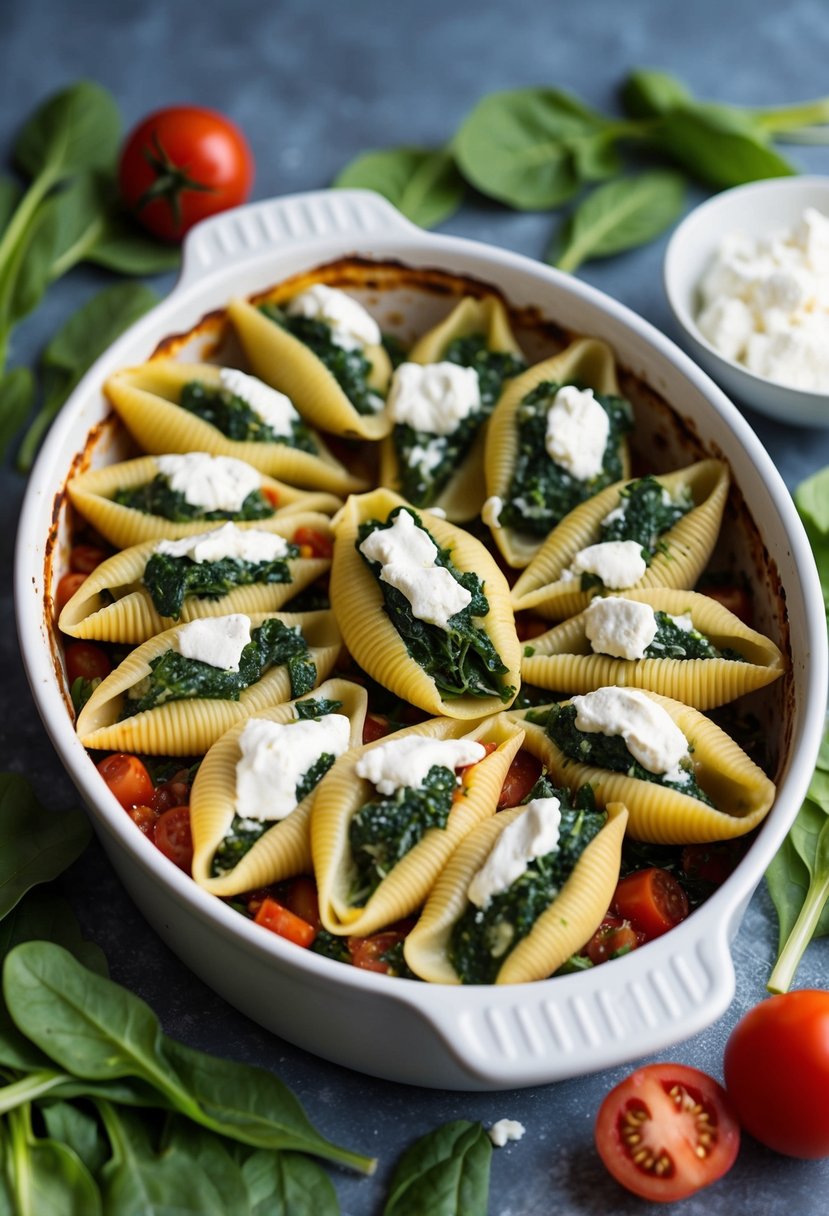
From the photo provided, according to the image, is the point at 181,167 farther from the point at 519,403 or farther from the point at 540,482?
the point at 540,482

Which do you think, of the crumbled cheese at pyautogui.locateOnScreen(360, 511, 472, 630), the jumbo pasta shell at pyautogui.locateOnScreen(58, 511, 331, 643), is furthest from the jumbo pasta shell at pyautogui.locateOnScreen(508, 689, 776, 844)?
the jumbo pasta shell at pyautogui.locateOnScreen(58, 511, 331, 643)

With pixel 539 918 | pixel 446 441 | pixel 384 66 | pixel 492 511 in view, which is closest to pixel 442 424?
pixel 446 441

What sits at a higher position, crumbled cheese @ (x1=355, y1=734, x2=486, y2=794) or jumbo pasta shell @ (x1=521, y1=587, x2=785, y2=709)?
crumbled cheese @ (x1=355, y1=734, x2=486, y2=794)

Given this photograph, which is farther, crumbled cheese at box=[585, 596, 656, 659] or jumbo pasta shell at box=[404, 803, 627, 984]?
crumbled cheese at box=[585, 596, 656, 659]

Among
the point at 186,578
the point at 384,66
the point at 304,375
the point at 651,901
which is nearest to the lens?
the point at 651,901

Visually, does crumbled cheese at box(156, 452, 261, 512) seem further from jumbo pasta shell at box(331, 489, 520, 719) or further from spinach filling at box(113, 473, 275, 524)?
jumbo pasta shell at box(331, 489, 520, 719)

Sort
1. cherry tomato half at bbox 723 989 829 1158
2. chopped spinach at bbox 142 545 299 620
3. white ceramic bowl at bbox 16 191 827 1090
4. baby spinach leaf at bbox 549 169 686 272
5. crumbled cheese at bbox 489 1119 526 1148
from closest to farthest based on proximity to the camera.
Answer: white ceramic bowl at bbox 16 191 827 1090 → cherry tomato half at bbox 723 989 829 1158 → crumbled cheese at bbox 489 1119 526 1148 → chopped spinach at bbox 142 545 299 620 → baby spinach leaf at bbox 549 169 686 272
